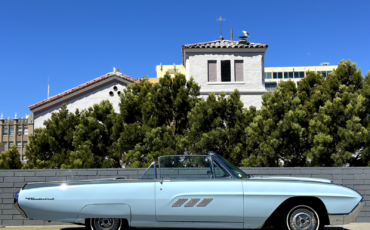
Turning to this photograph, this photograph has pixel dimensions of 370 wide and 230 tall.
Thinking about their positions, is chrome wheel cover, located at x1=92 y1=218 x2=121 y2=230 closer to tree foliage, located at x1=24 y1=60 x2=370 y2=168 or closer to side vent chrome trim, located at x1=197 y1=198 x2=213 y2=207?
side vent chrome trim, located at x1=197 y1=198 x2=213 y2=207

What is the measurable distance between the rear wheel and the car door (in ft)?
2.44

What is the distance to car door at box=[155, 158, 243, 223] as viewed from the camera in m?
5.74

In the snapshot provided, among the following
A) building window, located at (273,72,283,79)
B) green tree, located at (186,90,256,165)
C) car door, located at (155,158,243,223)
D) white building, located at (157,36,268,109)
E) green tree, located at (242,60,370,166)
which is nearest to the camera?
car door, located at (155,158,243,223)

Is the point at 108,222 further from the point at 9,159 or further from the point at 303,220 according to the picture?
the point at 9,159

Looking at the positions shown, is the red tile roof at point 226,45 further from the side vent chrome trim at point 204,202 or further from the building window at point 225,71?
the side vent chrome trim at point 204,202

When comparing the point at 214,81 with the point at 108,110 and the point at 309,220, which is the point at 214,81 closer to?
the point at 108,110

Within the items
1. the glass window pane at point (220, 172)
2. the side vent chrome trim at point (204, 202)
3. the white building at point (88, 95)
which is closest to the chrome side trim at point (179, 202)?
the side vent chrome trim at point (204, 202)

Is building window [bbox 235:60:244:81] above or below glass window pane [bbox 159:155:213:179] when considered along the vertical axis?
above

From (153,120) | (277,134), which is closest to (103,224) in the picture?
(153,120)

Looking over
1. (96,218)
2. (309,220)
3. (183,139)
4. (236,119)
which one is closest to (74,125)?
(183,139)

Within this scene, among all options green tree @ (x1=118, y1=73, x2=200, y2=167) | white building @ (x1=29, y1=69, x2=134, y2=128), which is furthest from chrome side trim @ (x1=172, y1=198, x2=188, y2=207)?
white building @ (x1=29, y1=69, x2=134, y2=128)

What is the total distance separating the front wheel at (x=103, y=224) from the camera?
236 inches

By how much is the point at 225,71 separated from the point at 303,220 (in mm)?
13874

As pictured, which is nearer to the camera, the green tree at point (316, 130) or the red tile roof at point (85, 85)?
the green tree at point (316, 130)
